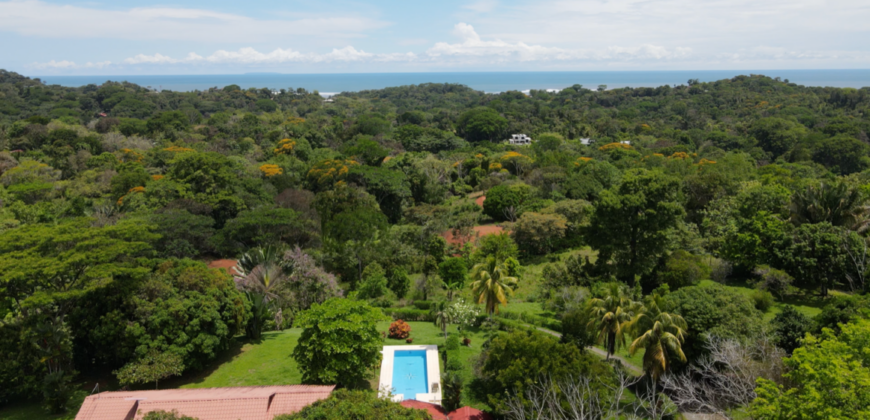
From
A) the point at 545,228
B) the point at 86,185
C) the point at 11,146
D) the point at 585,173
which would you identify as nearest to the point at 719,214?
the point at 545,228

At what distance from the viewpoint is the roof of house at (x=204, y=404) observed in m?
13.0

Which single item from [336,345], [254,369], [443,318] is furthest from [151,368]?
[443,318]

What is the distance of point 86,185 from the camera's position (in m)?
39.2

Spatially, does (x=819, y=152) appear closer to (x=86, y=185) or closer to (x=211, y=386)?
(x=211, y=386)

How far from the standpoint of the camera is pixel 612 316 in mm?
16625

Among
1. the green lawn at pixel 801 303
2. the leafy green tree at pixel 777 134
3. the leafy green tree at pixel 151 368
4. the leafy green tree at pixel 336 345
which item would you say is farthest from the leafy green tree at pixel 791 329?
the leafy green tree at pixel 777 134

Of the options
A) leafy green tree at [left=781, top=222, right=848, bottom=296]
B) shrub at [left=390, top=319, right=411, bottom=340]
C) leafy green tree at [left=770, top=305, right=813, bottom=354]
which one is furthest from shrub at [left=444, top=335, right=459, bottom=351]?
leafy green tree at [left=781, top=222, right=848, bottom=296]

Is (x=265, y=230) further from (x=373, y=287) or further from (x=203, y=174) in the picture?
(x=203, y=174)

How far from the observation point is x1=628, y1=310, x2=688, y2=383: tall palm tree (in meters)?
15.0

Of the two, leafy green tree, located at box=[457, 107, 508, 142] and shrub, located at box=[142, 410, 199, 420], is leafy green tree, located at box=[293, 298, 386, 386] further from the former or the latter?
leafy green tree, located at box=[457, 107, 508, 142]

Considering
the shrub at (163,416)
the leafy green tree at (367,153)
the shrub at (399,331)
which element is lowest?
the shrub at (399,331)

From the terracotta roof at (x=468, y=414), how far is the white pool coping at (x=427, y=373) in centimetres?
121

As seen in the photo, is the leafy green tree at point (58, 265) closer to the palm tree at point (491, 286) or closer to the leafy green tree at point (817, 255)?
the palm tree at point (491, 286)

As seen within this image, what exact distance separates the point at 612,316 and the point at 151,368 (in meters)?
15.3
